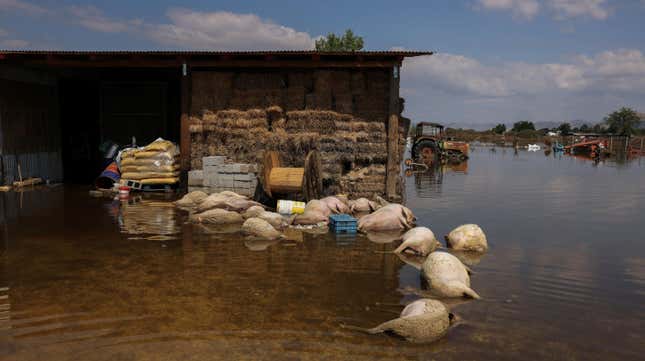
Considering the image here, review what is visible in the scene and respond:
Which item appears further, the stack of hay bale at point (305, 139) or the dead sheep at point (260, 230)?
the stack of hay bale at point (305, 139)

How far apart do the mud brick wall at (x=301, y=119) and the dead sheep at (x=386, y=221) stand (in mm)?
3853

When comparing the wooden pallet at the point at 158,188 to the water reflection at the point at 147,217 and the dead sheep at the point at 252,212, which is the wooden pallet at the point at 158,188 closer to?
the water reflection at the point at 147,217

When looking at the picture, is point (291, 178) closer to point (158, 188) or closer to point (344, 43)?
point (158, 188)

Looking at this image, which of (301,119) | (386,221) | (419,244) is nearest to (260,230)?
(386,221)

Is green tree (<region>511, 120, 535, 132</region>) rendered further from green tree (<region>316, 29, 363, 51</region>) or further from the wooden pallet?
the wooden pallet

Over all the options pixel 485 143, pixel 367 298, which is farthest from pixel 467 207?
pixel 485 143

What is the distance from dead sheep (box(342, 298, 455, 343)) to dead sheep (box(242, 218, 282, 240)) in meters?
4.92

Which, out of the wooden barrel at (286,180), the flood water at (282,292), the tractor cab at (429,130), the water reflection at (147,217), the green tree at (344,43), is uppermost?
the green tree at (344,43)

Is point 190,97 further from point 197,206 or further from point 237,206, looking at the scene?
point 237,206

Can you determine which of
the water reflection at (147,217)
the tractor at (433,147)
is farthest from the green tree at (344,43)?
the water reflection at (147,217)

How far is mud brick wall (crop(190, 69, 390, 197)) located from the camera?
16.0 metres

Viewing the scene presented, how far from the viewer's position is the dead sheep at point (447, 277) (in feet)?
24.5

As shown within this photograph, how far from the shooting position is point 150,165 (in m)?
17.5

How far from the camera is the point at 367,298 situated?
7.30 metres
